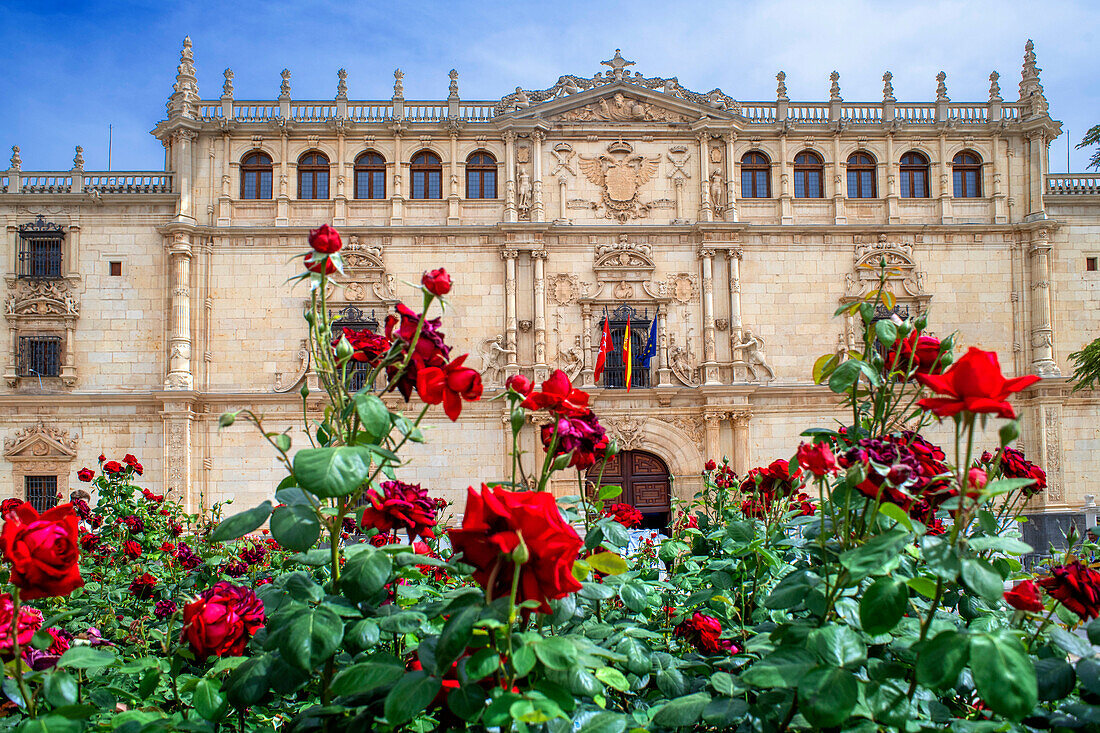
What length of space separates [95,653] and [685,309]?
719 inches

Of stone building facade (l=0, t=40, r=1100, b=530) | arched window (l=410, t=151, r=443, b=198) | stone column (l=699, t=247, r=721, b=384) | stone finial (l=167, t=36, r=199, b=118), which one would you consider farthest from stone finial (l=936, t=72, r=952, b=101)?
stone finial (l=167, t=36, r=199, b=118)

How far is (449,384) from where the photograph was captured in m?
2.19

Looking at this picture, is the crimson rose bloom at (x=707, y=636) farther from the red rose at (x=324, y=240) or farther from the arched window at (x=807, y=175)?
the arched window at (x=807, y=175)

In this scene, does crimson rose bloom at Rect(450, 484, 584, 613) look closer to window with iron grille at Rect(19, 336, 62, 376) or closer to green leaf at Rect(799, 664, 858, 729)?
green leaf at Rect(799, 664, 858, 729)

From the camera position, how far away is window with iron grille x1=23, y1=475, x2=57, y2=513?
18.0 meters

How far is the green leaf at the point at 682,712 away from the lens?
2.01m

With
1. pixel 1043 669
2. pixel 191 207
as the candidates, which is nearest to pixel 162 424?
pixel 191 207

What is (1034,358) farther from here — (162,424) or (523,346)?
(162,424)

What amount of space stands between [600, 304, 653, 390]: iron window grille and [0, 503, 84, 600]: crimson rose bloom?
56.7 ft

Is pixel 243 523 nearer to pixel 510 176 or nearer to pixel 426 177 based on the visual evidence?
pixel 510 176

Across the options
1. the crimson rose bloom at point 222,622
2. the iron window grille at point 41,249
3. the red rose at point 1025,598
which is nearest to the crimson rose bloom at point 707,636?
the red rose at point 1025,598

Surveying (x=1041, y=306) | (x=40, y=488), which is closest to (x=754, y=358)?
(x=1041, y=306)

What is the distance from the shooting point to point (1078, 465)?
18.8m

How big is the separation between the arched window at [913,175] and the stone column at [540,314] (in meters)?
10.6
